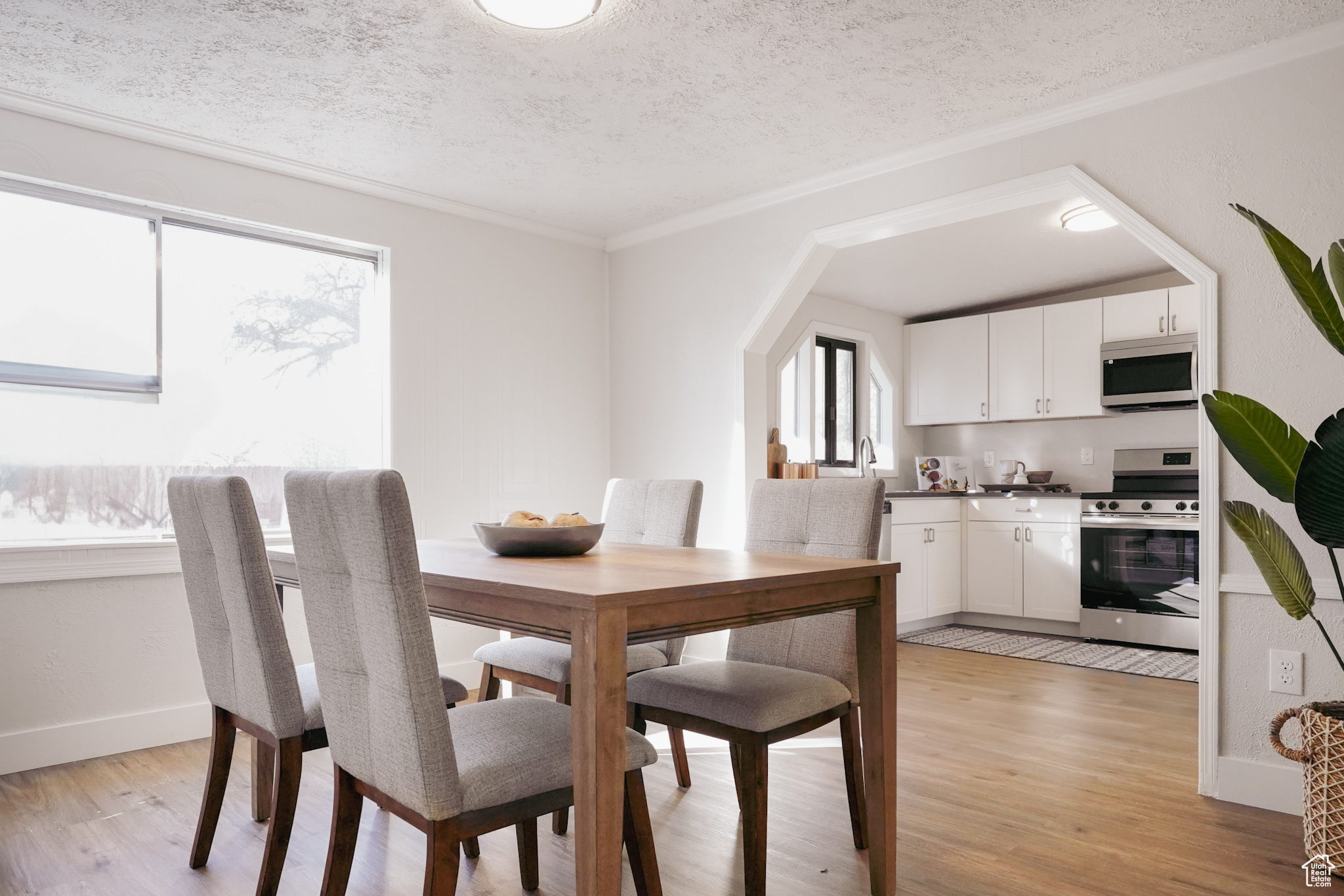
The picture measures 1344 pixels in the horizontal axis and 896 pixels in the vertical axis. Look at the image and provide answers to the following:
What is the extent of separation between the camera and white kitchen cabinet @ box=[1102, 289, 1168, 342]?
5.15 m

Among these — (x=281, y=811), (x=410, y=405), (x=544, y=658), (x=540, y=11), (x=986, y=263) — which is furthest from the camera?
(x=986, y=263)

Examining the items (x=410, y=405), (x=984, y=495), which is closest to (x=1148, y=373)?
(x=984, y=495)

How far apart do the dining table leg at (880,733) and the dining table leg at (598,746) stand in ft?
2.39

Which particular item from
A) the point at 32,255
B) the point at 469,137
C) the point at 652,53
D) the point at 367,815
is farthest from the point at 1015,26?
the point at 32,255

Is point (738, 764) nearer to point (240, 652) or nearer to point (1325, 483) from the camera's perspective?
point (240, 652)

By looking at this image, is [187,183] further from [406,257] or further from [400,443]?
[400,443]

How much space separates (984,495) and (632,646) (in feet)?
12.6

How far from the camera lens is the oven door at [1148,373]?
16.5 ft

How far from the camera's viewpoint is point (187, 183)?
3.50 meters

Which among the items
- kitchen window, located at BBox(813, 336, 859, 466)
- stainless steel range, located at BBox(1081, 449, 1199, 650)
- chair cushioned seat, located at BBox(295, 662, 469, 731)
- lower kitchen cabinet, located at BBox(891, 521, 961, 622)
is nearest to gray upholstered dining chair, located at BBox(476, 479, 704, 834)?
chair cushioned seat, located at BBox(295, 662, 469, 731)

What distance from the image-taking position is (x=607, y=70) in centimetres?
287

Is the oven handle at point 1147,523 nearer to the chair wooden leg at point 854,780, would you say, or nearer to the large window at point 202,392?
the chair wooden leg at point 854,780

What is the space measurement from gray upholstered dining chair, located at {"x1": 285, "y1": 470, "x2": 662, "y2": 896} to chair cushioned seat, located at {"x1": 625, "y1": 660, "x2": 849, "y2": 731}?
1.16 feet

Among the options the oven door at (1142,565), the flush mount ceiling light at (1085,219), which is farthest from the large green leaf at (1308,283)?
the oven door at (1142,565)
